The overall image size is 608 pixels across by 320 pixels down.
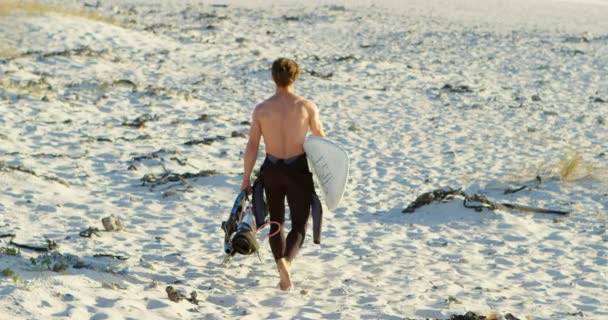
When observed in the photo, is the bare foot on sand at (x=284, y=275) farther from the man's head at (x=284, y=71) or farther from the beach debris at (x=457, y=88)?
the beach debris at (x=457, y=88)

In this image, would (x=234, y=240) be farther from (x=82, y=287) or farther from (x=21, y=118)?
(x=21, y=118)

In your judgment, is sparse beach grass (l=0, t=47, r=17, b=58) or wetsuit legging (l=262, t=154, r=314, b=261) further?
sparse beach grass (l=0, t=47, r=17, b=58)

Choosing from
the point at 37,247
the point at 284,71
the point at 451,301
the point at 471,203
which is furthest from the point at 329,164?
the point at 471,203

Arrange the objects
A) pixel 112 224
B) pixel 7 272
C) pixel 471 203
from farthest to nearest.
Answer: pixel 471 203 → pixel 112 224 → pixel 7 272

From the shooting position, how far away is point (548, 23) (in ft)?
92.4

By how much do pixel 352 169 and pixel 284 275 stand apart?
4.50 meters

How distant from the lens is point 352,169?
1057 cm

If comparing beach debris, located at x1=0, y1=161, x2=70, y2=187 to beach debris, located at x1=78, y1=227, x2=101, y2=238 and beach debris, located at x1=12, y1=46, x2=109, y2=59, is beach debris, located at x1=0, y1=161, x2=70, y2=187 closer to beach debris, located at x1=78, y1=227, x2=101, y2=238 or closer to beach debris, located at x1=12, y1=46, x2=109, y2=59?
beach debris, located at x1=78, y1=227, x2=101, y2=238

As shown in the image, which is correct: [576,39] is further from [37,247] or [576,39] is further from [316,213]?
[37,247]

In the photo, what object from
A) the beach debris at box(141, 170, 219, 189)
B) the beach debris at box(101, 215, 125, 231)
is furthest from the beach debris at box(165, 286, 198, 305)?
the beach debris at box(141, 170, 219, 189)

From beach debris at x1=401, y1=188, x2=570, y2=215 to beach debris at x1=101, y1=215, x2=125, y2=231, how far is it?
9.54 feet

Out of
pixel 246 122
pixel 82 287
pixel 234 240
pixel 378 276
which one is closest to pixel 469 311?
pixel 378 276

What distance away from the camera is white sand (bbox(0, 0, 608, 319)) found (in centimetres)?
606

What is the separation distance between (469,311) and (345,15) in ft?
78.4
